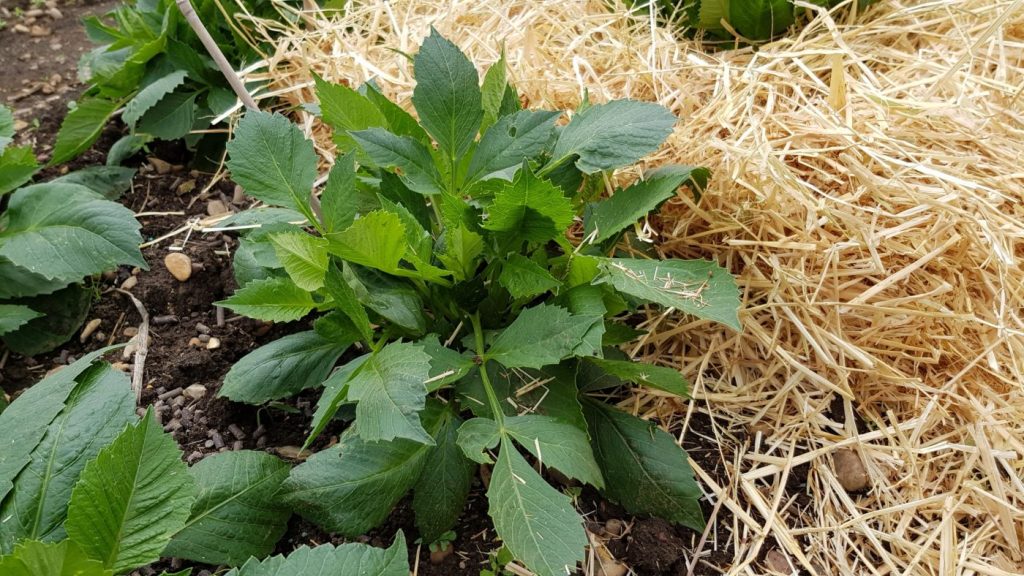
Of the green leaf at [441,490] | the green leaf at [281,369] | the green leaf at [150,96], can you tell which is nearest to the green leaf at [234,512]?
the green leaf at [281,369]

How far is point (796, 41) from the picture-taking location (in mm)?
1653

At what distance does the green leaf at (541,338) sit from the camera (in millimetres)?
1071

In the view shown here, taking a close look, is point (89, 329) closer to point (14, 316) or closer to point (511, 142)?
point (14, 316)

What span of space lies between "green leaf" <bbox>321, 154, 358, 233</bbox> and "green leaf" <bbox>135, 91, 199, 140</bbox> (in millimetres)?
883

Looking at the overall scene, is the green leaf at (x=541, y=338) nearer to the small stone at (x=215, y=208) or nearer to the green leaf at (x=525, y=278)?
the green leaf at (x=525, y=278)

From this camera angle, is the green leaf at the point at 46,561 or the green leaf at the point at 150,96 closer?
the green leaf at the point at 46,561

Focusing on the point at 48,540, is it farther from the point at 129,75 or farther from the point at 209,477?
the point at 129,75

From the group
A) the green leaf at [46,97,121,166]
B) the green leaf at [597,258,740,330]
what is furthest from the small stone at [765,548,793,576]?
the green leaf at [46,97,121,166]

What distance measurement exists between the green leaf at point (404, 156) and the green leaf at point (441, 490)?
422 millimetres

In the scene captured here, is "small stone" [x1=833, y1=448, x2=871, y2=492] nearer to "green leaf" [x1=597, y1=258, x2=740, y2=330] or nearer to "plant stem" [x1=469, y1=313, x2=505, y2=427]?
"green leaf" [x1=597, y1=258, x2=740, y2=330]

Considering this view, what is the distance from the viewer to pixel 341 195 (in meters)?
1.23

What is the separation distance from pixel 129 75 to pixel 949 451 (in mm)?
2070

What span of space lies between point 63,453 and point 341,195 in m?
0.58

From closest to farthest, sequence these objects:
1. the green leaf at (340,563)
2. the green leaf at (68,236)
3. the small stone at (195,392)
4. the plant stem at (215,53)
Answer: the green leaf at (340,563) → the plant stem at (215,53) → the small stone at (195,392) → the green leaf at (68,236)
